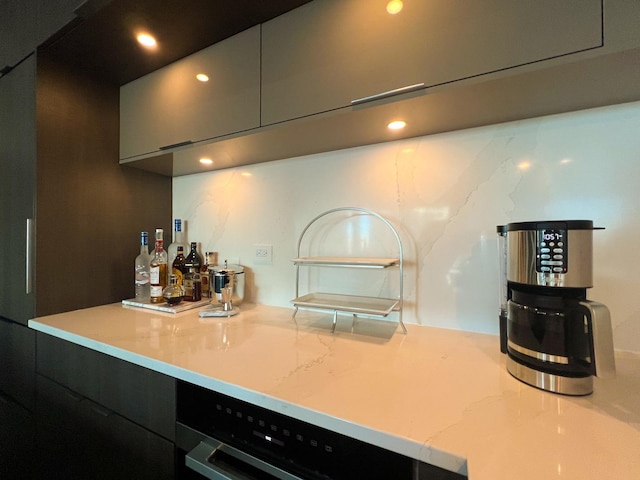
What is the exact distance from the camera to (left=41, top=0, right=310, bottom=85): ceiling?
0.90 metres

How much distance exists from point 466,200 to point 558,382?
1.93 feet

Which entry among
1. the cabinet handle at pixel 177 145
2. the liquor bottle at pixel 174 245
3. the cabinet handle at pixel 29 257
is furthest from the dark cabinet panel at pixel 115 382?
the cabinet handle at pixel 177 145

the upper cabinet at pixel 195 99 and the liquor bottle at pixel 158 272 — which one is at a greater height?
the upper cabinet at pixel 195 99

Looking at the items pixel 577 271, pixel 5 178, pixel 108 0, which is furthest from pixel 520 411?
pixel 5 178

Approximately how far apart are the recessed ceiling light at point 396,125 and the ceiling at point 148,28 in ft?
1.52

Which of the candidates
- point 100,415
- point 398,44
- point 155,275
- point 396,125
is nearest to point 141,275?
point 155,275

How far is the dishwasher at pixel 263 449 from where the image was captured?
1.63 feet

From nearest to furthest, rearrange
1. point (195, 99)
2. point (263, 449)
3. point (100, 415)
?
point (263, 449)
point (100, 415)
point (195, 99)

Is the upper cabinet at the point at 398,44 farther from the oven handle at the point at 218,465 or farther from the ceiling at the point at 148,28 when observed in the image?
the oven handle at the point at 218,465

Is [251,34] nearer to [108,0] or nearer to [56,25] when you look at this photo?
[108,0]

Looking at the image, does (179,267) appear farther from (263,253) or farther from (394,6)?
(394,6)

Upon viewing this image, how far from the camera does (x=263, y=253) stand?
54.8 inches

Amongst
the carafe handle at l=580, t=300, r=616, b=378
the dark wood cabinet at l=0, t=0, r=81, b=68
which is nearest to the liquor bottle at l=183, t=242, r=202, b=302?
the dark wood cabinet at l=0, t=0, r=81, b=68

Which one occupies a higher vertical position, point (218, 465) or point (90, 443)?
point (218, 465)
